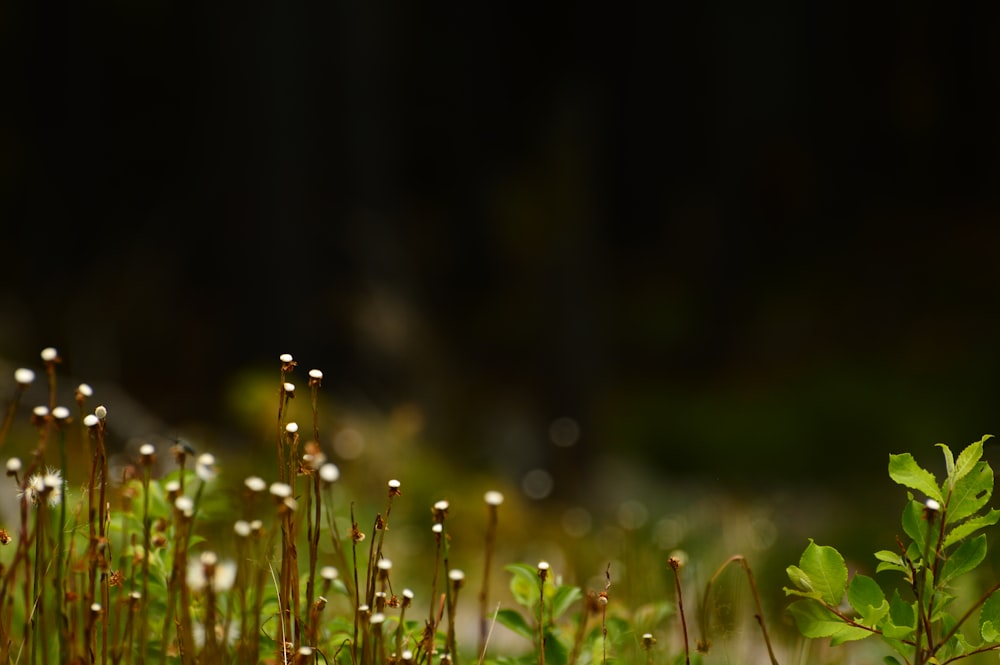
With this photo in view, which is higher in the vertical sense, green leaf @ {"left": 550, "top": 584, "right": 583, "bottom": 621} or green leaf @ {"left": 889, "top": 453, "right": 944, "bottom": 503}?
green leaf @ {"left": 889, "top": 453, "right": 944, "bottom": 503}

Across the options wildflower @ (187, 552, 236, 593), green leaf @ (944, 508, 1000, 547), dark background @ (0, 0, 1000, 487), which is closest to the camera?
wildflower @ (187, 552, 236, 593)


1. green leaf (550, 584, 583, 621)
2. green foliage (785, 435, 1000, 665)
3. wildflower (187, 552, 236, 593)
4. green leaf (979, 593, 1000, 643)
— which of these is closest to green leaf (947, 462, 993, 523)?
green foliage (785, 435, 1000, 665)

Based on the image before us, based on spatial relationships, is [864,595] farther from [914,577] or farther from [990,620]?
[990,620]

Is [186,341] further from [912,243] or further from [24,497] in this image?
[24,497]

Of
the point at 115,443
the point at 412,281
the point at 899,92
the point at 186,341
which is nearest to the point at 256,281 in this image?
the point at 412,281

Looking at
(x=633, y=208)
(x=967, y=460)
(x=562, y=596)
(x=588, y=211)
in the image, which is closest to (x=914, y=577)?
(x=967, y=460)

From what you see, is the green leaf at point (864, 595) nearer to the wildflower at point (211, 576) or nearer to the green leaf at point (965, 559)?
the green leaf at point (965, 559)

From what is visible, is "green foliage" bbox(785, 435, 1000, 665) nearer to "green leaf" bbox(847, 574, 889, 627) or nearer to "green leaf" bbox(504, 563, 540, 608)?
"green leaf" bbox(847, 574, 889, 627)
